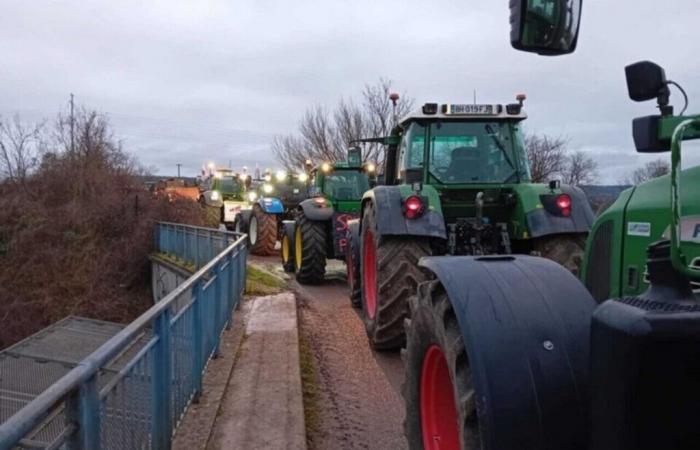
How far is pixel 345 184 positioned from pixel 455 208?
6.07 metres

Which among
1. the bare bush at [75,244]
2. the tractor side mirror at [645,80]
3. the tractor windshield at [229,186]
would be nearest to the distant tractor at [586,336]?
the tractor side mirror at [645,80]

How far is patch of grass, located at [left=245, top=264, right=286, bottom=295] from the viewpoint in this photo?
1057 centimetres

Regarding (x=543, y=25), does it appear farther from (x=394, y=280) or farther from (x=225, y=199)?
(x=225, y=199)

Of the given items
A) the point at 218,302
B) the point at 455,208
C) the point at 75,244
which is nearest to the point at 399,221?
the point at 455,208

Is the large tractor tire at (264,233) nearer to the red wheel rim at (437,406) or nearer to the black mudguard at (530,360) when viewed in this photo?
the red wheel rim at (437,406)

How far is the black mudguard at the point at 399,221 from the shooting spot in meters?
6.15

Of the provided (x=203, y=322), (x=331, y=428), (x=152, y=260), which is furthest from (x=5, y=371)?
(x=331, y=428)

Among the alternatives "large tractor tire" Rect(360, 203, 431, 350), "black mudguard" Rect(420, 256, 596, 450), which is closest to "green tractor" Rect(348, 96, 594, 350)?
"large tractor tire" Rect(360, 203, 431, 350)

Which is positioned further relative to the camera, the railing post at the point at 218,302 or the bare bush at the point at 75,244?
the bare bush at the point at 75,244

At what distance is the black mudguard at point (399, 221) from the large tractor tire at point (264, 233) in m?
10.6

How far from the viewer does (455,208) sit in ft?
23.5

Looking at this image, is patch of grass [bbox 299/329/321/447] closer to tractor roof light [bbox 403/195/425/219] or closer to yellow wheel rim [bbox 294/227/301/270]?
tractor roof light [bbox 403/195/425/219]

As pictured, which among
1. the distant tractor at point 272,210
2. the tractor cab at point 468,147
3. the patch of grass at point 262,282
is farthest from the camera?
the distant tractor at point 272,210

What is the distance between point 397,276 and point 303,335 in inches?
81.6
